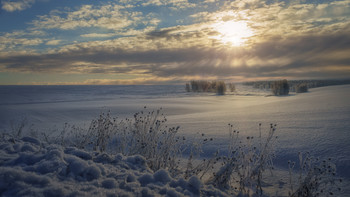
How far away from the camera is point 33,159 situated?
94.6 inches

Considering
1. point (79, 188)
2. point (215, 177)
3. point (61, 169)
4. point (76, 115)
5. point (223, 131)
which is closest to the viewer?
point (79, 188)

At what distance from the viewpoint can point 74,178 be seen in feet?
7.01

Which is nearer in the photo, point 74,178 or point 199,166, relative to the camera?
point 74,178

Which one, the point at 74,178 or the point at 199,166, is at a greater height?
the point at 74,178

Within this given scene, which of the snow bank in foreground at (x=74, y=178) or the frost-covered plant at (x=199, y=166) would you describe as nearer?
the snow bank in foreground at (x=74, y=178)

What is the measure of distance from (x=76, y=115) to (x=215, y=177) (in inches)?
372

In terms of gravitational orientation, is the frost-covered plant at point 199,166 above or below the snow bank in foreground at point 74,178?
below

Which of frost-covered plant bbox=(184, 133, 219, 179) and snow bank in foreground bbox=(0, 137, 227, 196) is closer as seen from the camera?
snow bank in foreground bbox=(0, 137, 227, 196)

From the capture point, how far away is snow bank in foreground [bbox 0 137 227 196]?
1.85 m

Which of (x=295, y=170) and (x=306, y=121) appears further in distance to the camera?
(x=306, y=121)

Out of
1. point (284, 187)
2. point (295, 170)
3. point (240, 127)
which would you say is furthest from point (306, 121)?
point (284, 187)

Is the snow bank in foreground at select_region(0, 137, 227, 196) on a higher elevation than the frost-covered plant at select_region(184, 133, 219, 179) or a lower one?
higher

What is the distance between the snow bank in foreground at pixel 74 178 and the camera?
6.07 feet

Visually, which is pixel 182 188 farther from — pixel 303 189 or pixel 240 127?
pixel 240 127
